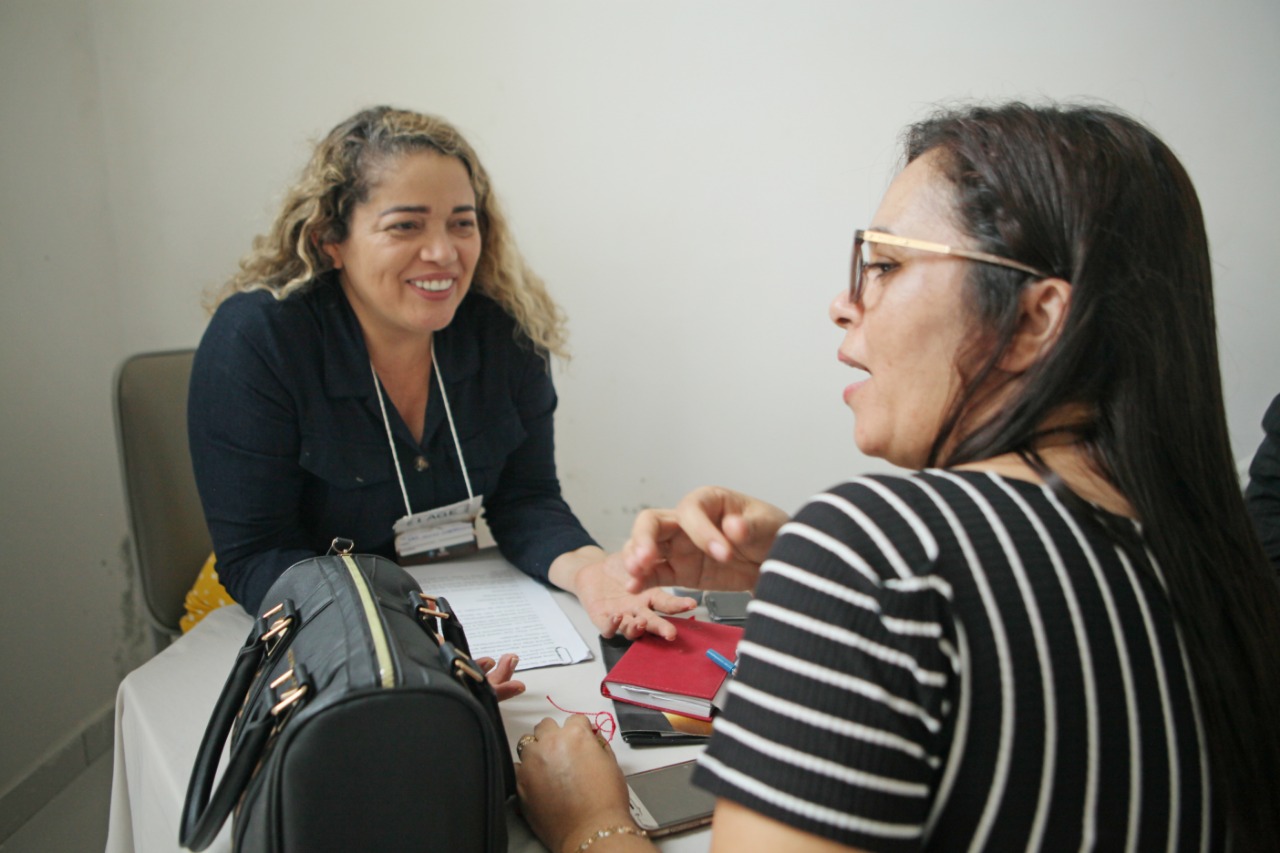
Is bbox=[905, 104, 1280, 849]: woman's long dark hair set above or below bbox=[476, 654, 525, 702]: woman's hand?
above

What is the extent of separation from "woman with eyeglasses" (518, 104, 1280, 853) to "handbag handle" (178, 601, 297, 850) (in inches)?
11.1

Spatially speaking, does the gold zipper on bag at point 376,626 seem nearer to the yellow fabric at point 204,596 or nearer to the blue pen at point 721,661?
the blue pen at point 721,661

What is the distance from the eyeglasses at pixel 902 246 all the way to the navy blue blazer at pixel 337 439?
81cm

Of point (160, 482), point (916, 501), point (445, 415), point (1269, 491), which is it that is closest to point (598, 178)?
point (445, 415)

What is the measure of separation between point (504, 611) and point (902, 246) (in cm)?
86

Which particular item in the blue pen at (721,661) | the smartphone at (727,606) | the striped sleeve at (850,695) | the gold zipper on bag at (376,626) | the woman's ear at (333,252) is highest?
the woman's ear at (333,252)

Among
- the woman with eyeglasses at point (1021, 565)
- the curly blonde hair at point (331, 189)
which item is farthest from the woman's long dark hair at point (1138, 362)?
the curly blonde hair at point (331, 189)

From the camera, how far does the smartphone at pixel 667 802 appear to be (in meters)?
0.84

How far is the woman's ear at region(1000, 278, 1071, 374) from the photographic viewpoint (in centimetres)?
69

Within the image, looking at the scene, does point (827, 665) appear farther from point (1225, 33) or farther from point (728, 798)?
point (1225, 33)

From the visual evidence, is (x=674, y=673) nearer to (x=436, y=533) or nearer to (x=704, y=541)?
(x=704, y=541)

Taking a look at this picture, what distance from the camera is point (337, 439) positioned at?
59.8 inches

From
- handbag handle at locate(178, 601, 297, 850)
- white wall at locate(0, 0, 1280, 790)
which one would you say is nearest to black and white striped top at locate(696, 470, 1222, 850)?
handbag handle at locate(178, 601, 297, 850)

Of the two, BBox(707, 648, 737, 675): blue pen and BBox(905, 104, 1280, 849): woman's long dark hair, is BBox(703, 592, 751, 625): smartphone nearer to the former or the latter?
BBox(707, 648, 737, 675): blue pen
